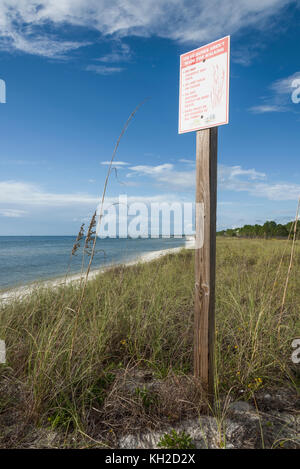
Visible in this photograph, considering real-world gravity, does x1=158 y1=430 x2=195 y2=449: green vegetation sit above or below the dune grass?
below

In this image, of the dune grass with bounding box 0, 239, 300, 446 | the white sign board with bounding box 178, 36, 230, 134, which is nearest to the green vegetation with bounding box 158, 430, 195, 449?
the dune grass with bounding box 0, 239, 300, 446

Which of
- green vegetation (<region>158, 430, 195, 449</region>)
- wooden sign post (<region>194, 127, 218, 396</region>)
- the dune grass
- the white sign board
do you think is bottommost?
green vegetation (<region>158, 430, 195, 449</region>)

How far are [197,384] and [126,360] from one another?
2.96 ft

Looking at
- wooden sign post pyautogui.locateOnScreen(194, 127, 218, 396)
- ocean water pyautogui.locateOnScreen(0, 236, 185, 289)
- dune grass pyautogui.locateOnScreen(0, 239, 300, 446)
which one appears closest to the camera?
dune grass pyautogui.locateOnScreen(0, 239, 300, 446)

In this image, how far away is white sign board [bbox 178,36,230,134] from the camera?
6.92 feet

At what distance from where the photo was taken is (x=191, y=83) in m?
2.31

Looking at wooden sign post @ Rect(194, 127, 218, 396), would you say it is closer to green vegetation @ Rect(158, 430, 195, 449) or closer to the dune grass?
the dune grass

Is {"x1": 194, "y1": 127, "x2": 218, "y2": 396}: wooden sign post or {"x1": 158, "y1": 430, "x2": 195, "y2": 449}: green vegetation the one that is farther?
{"x1": 194, "y1": 127, "x2": 218, "y2": 396}: wooden sign post

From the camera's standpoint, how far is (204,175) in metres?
2.26

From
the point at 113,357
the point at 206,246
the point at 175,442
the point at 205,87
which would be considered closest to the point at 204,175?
the point at 206,246

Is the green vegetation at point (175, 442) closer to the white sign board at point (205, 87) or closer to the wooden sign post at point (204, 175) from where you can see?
the wooden sign post at point (204, 175)

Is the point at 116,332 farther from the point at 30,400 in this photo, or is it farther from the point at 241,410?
the point at 241,410

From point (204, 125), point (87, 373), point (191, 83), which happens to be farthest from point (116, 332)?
point (191, 83)
